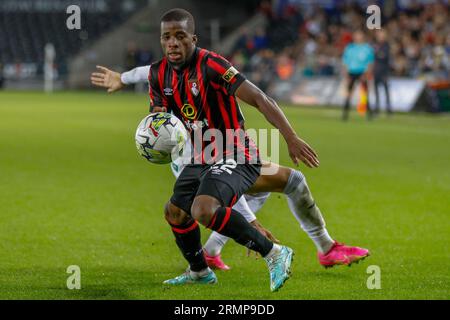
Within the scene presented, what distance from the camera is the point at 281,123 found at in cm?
573

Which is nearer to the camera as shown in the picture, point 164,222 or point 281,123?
point 281,123

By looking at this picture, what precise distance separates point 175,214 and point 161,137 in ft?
1.94

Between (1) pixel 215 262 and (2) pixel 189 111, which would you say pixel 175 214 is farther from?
(1) pixel 215 262

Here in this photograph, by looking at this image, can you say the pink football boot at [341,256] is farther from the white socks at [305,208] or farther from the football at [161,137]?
the football at [161,137]

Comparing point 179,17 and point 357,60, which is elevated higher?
point 179,17

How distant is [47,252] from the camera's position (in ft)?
23.7

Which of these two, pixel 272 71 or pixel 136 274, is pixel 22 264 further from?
pixel 272 71

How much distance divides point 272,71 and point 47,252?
26535mm

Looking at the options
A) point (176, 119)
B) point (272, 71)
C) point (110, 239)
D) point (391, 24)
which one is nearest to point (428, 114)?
point (391, 24)

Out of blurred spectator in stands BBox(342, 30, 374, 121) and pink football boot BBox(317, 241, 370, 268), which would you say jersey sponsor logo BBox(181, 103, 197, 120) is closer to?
pink football boot BBox(317, 241, 370, 268)

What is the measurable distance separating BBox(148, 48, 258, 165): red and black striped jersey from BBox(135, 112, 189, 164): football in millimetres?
150

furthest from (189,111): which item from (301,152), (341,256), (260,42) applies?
(260,42)
